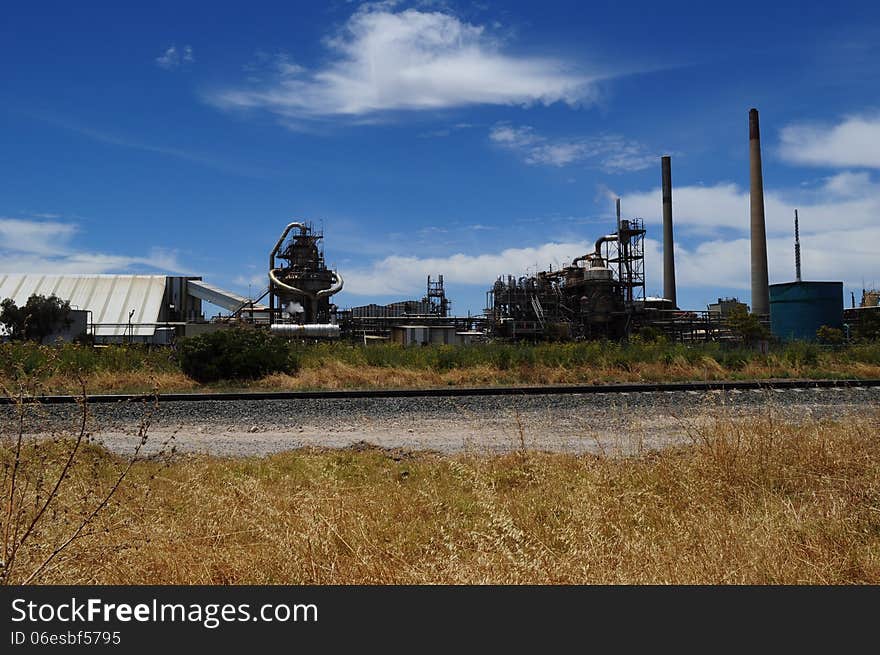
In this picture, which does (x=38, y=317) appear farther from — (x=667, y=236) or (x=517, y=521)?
(x=667, y=236)

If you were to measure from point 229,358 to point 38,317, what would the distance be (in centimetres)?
3005

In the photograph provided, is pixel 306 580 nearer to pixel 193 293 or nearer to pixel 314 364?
pixel 314 364

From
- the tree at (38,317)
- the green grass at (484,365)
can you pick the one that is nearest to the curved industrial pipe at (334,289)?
the tree at (38,317)

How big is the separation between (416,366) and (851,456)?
582 inches

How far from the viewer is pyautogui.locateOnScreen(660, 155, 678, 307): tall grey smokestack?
2571 inches

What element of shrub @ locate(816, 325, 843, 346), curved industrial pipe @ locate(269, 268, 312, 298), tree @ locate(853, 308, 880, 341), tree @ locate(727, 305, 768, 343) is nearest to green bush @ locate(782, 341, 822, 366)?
shrub @ locate(816, 325, 843, 346)

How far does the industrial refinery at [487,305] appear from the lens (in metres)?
47.9

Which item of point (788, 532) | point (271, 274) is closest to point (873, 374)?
point (788, 532)

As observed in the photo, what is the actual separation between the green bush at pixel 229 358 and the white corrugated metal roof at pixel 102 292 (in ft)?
112

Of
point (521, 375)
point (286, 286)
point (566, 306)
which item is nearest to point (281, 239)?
point (286, 286)

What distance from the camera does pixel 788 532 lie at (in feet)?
12.1

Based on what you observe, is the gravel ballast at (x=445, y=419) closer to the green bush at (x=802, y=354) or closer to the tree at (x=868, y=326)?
the green bush at (x=802, y=354)

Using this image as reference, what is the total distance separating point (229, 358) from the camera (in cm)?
1816

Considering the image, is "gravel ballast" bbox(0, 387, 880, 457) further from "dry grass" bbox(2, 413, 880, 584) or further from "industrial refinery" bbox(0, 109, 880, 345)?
"industrial refinery" bbox(0, 109, 880, 345)
